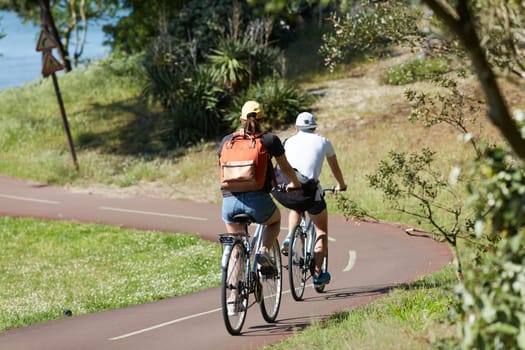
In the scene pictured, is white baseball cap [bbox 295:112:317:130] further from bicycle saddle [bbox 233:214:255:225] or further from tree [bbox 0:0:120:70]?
tree [bbox 0:0:120:70]

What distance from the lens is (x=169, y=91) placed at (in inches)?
1158

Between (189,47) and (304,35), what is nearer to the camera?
(189,47)

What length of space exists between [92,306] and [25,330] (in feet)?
5.41

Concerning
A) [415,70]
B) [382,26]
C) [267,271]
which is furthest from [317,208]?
[415,70]

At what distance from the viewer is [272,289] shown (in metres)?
9.97

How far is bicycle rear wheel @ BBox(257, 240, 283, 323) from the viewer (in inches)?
383

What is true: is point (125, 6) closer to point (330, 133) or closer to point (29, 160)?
point (29, 160)

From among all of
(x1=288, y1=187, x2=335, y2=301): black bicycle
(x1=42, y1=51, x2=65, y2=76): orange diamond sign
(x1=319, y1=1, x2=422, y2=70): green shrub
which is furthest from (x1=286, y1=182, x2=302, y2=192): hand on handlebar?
(x1=42, y1=51, x2=65, y2=76): orange diamond sign

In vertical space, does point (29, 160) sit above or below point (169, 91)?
below

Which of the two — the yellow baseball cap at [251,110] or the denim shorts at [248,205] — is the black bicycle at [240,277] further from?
the yellow baseball cap at [251,110]

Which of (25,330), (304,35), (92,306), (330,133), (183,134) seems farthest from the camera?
(304,35)

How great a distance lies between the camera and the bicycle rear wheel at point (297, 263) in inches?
420

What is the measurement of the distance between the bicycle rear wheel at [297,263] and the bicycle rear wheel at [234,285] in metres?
1.49

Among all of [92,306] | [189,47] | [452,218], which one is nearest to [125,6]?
[189,47]
